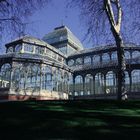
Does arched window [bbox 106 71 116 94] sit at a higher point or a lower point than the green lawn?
higher

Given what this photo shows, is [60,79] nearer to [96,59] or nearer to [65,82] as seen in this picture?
[65,82]

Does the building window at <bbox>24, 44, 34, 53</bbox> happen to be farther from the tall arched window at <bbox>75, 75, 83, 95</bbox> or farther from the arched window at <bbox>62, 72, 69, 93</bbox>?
the tall arched window at <bbox>75, 75, 83, 95</bbox>

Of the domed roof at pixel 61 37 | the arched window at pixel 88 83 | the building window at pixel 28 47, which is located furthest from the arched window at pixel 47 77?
the domed roof at pixel 61 37

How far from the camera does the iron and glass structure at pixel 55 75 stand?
38.3 m

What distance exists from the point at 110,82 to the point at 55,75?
834 cm

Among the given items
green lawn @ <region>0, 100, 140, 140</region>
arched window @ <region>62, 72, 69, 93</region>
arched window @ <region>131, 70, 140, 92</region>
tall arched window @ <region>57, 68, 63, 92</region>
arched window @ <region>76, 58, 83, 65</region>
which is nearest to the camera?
green lawn @ <region>0, 100, 140, 140</region>

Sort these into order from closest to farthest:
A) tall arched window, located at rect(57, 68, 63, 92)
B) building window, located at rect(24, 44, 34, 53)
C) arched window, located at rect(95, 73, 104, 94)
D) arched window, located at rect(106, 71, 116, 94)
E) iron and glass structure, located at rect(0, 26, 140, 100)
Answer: iron and glass structure, located at rect(0, 26, 140, 100) < tall arched window, located at rect(57, 68, 63, 92) < arched window, located at rect(106, 71, 116, 94) < arched window, located at rect(95, 73, 104, 94) < building window, located at rect(24, 44, 34, 53)

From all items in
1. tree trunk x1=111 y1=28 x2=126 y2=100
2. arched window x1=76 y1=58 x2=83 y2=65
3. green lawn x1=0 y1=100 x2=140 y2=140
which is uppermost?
arched window x1=76 y1=58 x2=83 y2=65

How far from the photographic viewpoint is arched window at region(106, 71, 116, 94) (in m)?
43.7

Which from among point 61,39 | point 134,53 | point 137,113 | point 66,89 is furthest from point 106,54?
point 137,113

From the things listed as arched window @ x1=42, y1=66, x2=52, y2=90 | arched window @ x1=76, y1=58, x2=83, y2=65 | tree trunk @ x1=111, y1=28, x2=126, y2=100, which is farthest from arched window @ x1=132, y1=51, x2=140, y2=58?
tree trunk @ x1=111, y1=28, x2=126, y2=100

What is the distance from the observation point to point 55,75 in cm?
4175

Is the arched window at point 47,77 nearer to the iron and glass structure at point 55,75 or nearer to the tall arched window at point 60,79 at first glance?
the iron and glass structure at point 55,75

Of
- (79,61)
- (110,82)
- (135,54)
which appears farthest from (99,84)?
(79,61)
